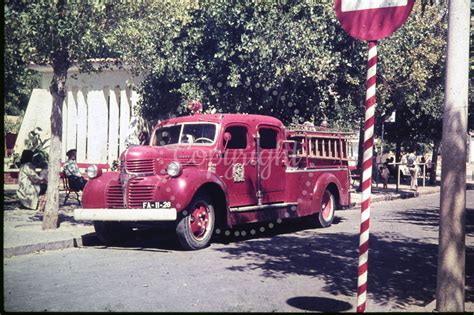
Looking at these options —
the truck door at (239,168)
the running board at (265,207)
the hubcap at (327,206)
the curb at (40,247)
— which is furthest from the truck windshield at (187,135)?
the hubcap at (327,206)

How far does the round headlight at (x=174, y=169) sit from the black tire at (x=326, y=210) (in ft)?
14.5

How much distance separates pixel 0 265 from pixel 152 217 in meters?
2.43

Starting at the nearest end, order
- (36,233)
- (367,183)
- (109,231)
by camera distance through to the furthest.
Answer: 1. (367,183)
2. (109,231)
3. (36,233)

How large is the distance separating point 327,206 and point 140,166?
16.7 ft

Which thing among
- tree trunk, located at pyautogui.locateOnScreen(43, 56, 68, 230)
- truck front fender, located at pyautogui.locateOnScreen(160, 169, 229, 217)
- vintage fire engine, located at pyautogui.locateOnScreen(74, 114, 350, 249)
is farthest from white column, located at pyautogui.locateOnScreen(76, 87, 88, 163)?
truck front fender, located at pyautogui.locateOnScreen(160, 169, 229, 217)

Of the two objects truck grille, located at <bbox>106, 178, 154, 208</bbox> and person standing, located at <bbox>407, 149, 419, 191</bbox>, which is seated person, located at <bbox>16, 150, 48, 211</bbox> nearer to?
truck grille, located at <bbox>106, 178, 154, 208</bbox>

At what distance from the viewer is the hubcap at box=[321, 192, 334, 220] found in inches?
479

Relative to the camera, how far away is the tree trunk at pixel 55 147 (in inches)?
383

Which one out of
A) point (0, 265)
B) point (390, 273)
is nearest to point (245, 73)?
point (390, 273)

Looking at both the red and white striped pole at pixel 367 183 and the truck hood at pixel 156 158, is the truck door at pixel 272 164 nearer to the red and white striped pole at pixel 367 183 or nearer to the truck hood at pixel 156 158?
the truck hood at pixel 156 158

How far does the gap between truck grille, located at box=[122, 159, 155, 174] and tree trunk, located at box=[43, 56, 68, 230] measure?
63.5 inches

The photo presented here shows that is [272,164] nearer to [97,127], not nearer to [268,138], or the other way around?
[268,138]

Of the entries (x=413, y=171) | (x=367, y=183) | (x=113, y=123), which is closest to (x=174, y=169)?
(x=367, y=183)

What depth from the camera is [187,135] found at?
993cm
